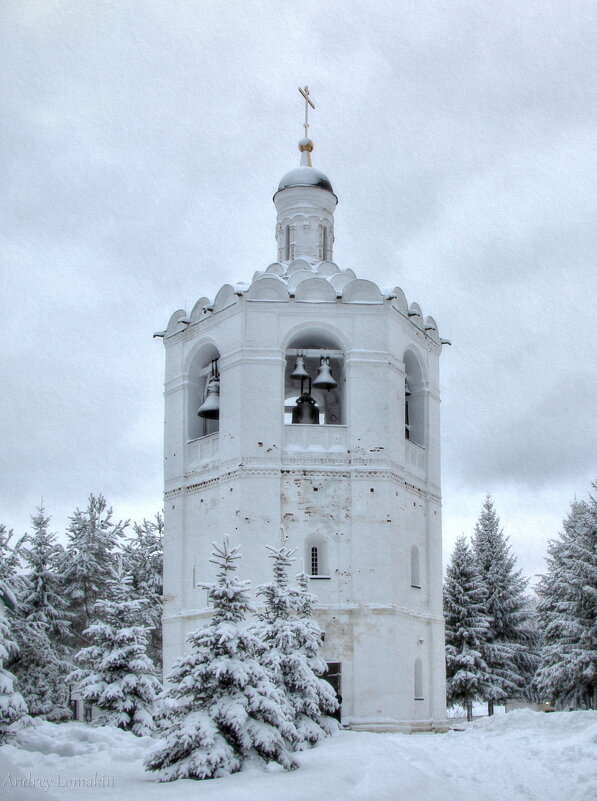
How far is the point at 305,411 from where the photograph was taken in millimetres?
25391

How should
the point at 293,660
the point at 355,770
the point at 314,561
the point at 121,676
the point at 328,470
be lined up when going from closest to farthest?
the point at 355,770
the point at 293,660
the point at 121,676
the point at 314,561
the point at 328,470

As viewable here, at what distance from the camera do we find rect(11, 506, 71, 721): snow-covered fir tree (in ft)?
90.2

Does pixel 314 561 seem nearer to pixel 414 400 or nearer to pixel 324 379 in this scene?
pixel 324 379

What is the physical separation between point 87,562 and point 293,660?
16.4 m

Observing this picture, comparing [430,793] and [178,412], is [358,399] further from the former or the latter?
[430,793]

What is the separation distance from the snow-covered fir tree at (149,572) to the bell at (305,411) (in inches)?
359

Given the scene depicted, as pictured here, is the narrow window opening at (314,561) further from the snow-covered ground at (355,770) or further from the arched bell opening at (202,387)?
the snow-covered ground at (355,770)

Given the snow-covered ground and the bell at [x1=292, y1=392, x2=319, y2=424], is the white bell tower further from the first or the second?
the snow-covered ground

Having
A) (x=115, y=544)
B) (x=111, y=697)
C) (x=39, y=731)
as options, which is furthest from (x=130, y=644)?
(x=115, y=544)

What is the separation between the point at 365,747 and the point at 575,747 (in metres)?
3.27

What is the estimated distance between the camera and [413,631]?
2431 centimetres

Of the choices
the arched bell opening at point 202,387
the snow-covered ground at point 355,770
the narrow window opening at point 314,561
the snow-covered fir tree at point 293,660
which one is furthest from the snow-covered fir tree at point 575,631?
the snow-covered fir tree at point 293,660

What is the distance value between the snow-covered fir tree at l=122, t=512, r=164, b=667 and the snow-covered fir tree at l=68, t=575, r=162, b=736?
11.1 meters

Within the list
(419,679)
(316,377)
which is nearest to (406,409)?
(316,377)
